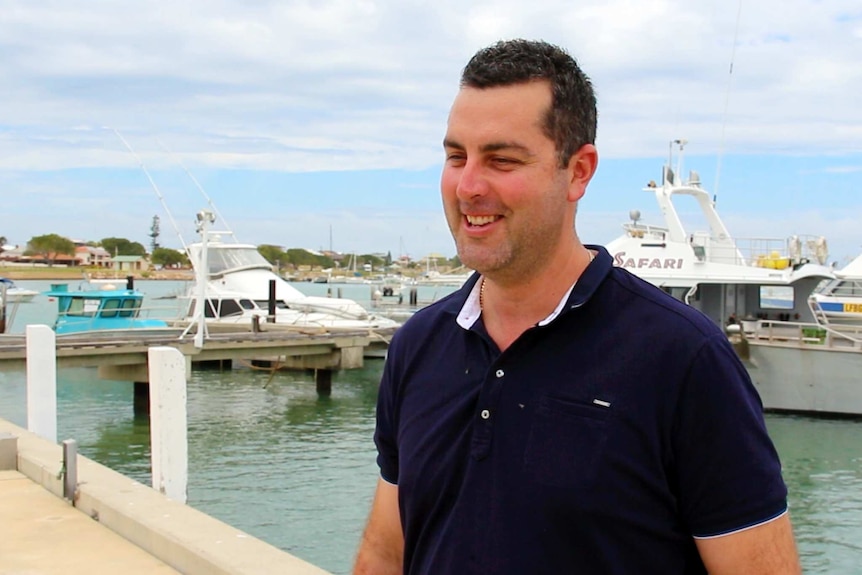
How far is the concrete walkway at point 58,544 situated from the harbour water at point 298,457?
488cm

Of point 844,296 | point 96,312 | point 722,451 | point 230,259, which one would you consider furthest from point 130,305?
point 722,451

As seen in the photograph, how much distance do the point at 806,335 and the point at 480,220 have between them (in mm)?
21329

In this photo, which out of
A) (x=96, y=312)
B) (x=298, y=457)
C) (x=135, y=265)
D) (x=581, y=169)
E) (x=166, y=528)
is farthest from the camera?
(x=135, y=265)

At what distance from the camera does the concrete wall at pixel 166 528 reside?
499 cm

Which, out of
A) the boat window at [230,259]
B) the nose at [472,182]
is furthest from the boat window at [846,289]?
the nose at [472,182]

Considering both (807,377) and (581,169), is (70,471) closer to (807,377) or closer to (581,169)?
(581,169)

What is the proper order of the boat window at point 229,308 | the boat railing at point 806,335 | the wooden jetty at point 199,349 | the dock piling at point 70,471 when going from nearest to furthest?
1. the dock piling at point 70,471
2. the wooden jetty at point 199,349
3. the boat railing at point 806,335
4. the boat window at point 229,308

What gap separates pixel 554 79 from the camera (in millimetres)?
2029

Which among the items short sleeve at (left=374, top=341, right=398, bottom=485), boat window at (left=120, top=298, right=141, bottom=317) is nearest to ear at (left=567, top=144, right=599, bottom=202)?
short sleeve at (left=374, top=341, right=398, bottom=485)

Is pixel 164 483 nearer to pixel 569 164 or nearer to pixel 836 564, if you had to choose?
pixel 569 164

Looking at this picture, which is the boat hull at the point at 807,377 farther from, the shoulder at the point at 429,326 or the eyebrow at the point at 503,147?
the eyebrow at the point at 503,147

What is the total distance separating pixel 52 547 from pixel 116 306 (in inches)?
960

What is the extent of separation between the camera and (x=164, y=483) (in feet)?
26.0

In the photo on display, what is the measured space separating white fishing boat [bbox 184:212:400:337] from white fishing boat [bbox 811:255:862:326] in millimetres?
12673
